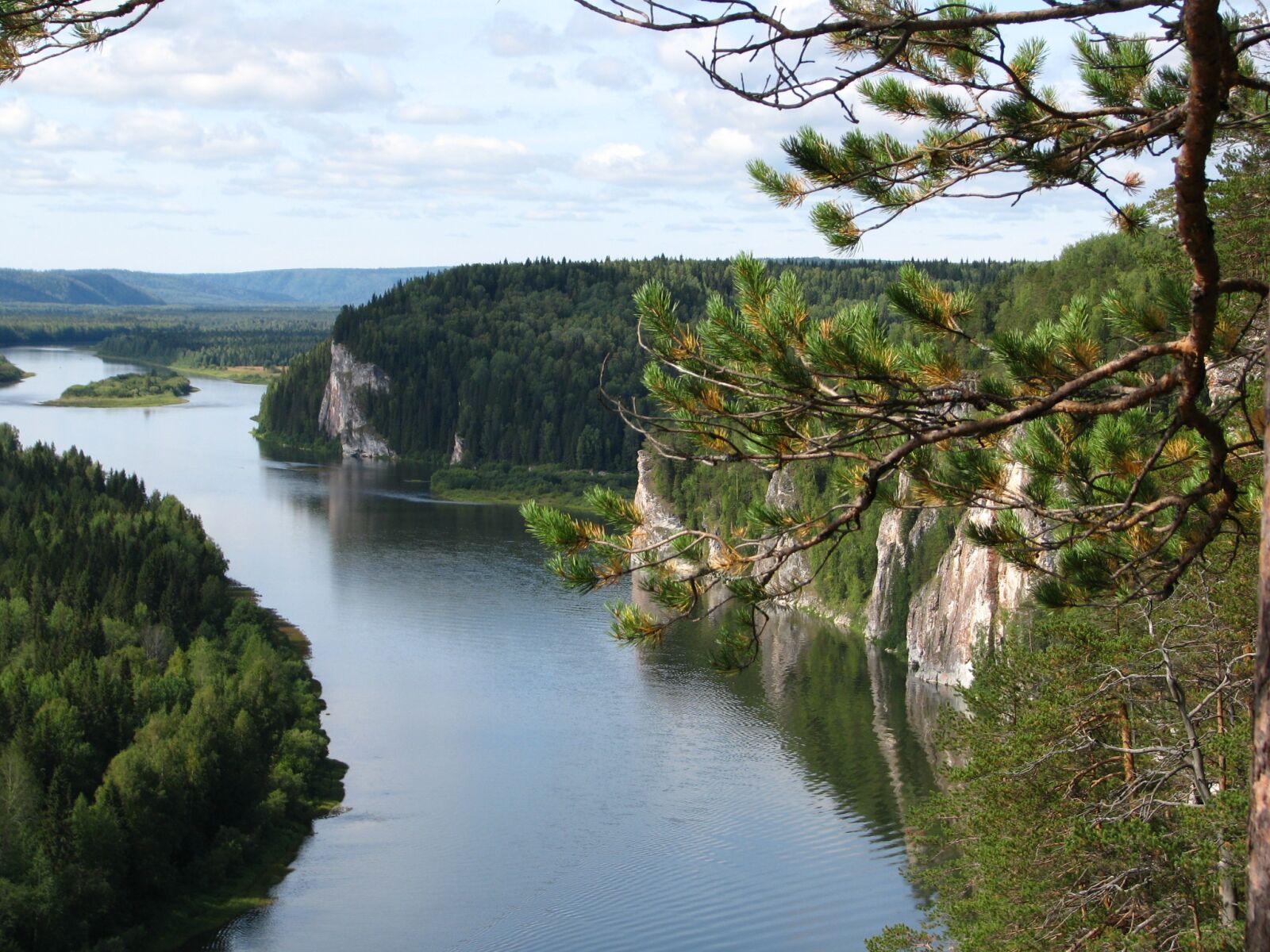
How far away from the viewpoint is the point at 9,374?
358ft

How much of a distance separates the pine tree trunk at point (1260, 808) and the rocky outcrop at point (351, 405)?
86.5 metres

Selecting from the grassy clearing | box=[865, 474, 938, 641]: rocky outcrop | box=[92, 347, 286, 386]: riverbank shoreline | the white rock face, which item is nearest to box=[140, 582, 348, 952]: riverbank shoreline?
the white rock face

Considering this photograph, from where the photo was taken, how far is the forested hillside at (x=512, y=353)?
8188 cm

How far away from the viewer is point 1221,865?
29.4 ft

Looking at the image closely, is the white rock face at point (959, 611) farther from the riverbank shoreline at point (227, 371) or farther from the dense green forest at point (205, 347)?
the dense green forest at point (205, 347)

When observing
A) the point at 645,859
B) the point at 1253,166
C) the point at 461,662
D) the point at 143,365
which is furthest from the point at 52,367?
the point at 1253,166

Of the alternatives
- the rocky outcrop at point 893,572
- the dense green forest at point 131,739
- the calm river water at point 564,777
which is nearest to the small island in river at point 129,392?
the calm river water at point 564,777

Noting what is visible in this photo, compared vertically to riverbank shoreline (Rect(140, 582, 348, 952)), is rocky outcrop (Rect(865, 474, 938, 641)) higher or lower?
higher

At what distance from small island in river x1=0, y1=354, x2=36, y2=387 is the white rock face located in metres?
85.6

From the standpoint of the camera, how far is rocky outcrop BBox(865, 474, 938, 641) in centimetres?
4016

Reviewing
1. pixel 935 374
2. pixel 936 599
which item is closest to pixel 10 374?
pixel 936 599

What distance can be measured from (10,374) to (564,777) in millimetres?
95378

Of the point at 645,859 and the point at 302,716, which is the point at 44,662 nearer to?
the point at 302,716

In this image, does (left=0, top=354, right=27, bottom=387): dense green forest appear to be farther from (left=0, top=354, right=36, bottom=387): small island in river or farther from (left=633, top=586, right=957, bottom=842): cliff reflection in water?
(left=633, top=586, right=957, bottom=842): cliff reflection in water
